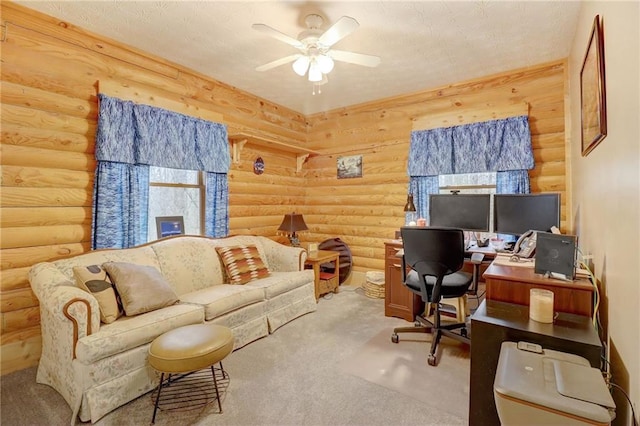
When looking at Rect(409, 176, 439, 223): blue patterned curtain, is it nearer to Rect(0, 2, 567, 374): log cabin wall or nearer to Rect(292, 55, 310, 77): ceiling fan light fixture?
Rect(0, 2, 567, 374): log cabin wall

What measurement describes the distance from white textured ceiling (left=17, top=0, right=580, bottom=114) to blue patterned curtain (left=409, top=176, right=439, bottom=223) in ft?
3.80

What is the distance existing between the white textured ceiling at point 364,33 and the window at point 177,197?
1173 millimetres

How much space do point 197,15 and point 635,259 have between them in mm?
2975

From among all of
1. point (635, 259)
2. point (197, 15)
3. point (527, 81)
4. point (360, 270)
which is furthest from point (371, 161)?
point (635, 259)

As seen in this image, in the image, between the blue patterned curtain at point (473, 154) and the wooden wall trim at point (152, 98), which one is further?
the blue patterned curtain at point (473, 154)

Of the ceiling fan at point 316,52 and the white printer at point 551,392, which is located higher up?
the ceiling fan at point 316,52

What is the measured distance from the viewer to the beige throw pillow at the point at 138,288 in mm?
2166

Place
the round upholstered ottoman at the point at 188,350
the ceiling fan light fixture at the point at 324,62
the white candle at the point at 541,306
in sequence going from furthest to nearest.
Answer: the ceiling fan light fixture at the point at 324,62 → the round upholstered ottoman at the point at 188,350 → the white candle at the point at 541,306

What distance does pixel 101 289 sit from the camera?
2.10 meters

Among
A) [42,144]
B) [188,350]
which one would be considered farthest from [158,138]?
[188,350]

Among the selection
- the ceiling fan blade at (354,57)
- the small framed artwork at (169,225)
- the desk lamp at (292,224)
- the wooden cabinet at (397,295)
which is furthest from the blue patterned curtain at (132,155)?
the wooden cabinet at (397,295)

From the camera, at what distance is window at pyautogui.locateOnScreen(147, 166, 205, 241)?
319 cm

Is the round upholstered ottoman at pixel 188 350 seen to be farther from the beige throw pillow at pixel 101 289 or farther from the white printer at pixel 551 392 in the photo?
the white printer at pixel 551 392

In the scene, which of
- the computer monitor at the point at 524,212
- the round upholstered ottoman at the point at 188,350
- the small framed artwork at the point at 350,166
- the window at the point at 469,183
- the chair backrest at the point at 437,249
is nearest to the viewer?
the round upholstered ottoman at the point at 188,350
